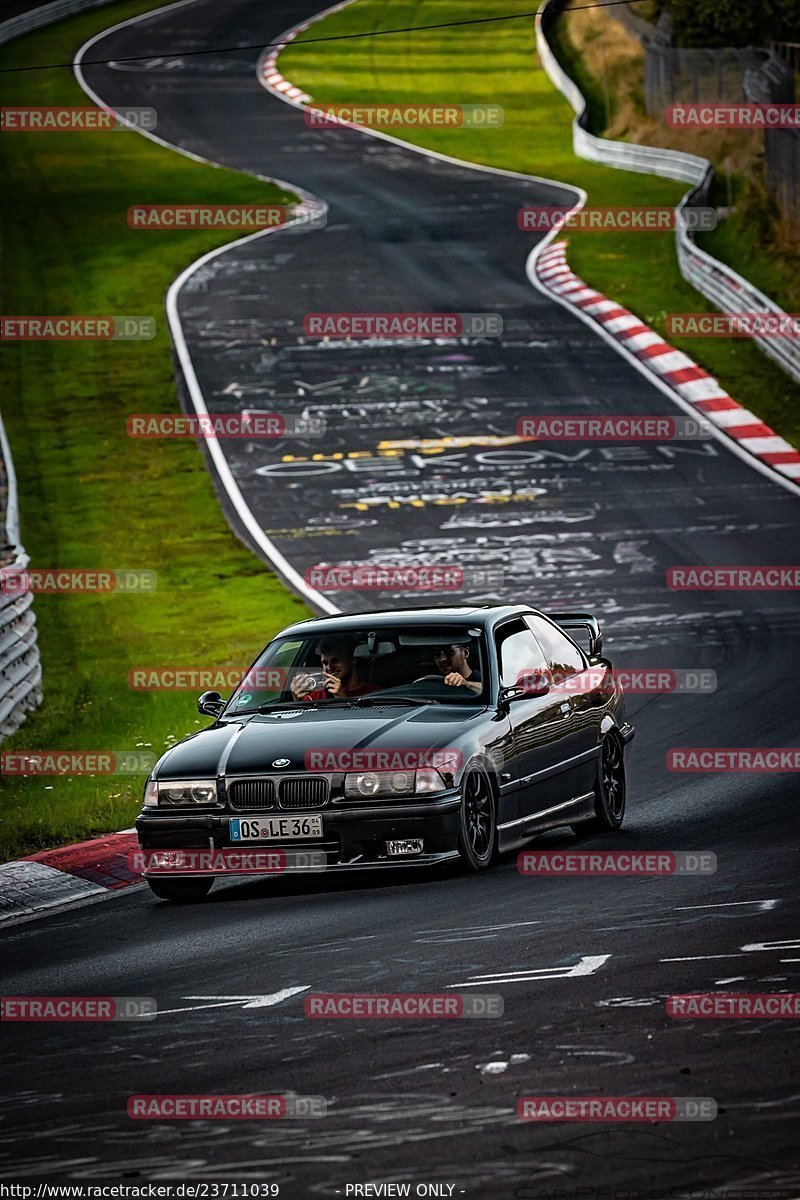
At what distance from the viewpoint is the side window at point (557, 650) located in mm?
12555

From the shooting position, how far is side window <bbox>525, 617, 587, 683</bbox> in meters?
12.6

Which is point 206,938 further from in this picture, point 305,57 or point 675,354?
point 305,57

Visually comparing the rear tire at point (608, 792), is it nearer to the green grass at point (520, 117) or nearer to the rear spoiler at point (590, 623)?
the rear spoiler at point (590, 623)

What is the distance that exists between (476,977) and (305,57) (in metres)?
59.9

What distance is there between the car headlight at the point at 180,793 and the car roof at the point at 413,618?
152cm

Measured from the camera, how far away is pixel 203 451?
2978 cm

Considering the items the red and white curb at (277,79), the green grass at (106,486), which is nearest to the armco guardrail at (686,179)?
the red and white curb at (277,79)

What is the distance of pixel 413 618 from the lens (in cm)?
1206

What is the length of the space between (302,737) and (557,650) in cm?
246

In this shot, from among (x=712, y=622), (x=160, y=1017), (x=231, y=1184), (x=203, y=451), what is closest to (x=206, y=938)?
(x=160, y=1017)

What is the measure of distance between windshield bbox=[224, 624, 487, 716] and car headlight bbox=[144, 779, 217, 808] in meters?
0.94

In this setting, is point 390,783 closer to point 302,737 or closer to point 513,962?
point 302,737

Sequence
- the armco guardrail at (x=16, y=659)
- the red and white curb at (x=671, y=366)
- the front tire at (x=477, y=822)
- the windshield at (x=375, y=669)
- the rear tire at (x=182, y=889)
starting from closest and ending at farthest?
the front tire at (x=477, y=822), the rear tire at (x=182, y=889), the windshield at (x=375, y=669), the armco guardrail at (x=16, y=659), the red and white curb at (x=671, y=366)

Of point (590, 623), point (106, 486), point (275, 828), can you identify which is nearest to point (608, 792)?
point (590, 623)
